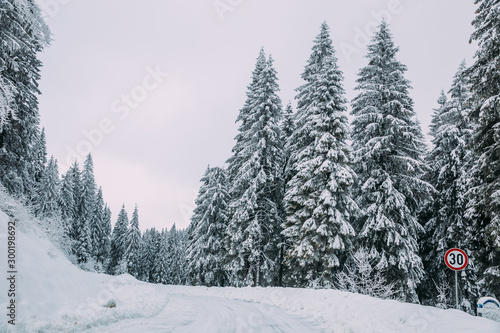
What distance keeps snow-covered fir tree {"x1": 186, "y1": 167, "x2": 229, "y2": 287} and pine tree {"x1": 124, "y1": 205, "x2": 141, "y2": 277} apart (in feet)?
102

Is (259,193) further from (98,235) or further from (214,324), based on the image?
(98,235)

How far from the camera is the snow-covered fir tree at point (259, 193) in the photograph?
81.7 feet

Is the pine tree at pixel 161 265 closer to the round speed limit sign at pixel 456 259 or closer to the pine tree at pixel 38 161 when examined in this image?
the pine tree at pixel 38 161

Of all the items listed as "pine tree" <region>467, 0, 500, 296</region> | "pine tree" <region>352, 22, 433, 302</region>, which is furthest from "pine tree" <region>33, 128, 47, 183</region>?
"pine tree" <region>467, 0, 500, 296</region>

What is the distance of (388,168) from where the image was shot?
69.1ft

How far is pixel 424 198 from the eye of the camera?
68.7 feet

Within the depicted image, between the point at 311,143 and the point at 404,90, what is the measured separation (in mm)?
7275

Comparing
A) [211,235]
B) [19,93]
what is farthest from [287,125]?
[19,93]

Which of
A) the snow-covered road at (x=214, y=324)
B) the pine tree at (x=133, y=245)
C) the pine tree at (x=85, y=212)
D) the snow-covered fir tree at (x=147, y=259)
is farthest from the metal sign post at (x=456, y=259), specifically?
the snow-covered fir tree at (x=147, y=259)

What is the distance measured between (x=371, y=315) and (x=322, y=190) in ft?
37.0

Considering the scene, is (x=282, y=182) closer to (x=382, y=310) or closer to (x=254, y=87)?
(x=254, y=87)

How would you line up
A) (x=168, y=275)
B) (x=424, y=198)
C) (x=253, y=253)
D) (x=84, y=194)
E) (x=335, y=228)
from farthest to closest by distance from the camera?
(x=168, y=275) → (x=84, y=194) → (x=253, y=253) → (x=424, y=198) → (x=335, y=228)

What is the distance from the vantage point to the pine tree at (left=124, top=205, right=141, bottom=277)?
6088 centimetres

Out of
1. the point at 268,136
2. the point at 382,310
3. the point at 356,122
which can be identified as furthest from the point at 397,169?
the point at 382,310
